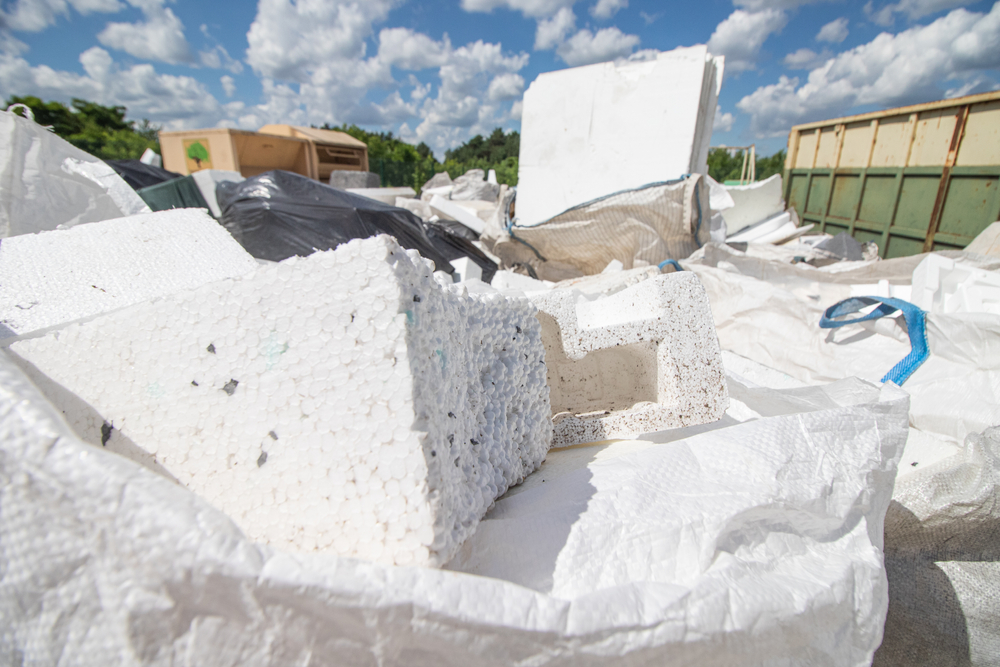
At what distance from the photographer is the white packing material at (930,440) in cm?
93

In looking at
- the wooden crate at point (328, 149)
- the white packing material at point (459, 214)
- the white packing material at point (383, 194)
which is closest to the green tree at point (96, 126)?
the wooden crate at point (328, 149)

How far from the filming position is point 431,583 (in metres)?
0.46

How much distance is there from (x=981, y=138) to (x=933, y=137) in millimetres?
446

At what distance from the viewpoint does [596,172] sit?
12.1ft

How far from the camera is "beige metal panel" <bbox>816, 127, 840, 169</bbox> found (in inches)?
209

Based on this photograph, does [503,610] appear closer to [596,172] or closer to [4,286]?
[4,286]

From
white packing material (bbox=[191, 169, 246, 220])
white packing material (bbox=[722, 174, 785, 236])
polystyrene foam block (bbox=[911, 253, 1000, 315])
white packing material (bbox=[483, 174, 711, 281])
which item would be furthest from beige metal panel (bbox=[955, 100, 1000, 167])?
white packing material (bbox=[191, 169, 246, 220])

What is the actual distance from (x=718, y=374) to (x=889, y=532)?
18.8 inches

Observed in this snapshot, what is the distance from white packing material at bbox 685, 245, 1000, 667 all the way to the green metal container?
7.16ft

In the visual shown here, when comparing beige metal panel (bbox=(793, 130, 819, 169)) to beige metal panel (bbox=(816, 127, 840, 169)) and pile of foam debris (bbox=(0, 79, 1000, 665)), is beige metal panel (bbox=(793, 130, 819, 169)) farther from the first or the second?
pile of foam debris (bbox=(0, 79, 1000, 665))

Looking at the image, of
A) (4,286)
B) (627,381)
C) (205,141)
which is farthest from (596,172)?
(205,141)

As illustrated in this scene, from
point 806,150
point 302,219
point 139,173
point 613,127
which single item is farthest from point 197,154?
point 806,150

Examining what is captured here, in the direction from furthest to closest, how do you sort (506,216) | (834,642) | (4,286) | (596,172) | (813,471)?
(596,172) → (506,216) → (4,286) → (813,471) → (834,642)

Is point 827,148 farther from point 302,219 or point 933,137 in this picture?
point 302,219
